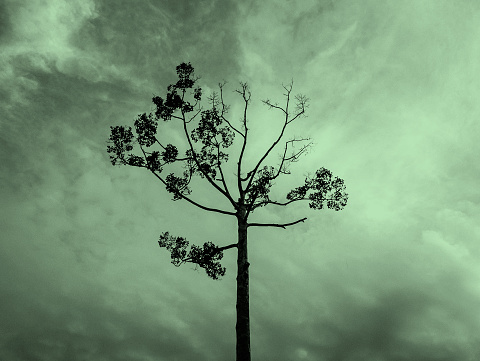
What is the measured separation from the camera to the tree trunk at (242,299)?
9922 millimetres

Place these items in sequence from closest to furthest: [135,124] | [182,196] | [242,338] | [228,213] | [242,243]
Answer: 1. [242,338]
2. [242,243]
3. [228,213]
4. [182,196]
5. [135,124]

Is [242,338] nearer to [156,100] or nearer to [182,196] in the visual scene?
[182,196]

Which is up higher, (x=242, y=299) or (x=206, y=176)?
(x=206, y=176)

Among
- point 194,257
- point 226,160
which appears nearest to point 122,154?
point 226,160

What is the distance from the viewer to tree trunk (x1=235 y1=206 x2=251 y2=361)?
9922mm

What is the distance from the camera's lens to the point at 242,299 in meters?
11.0

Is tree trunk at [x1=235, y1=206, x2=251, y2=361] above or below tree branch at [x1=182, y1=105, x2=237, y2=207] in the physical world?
below

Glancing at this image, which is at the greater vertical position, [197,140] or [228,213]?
[197,140]

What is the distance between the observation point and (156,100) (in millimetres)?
16297

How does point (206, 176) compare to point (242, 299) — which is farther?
point (206, 176)

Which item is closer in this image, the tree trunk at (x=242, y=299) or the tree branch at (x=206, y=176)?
the tree trunk at (x=242, y=299)

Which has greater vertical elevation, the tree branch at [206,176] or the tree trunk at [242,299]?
the tree branch at [206,176]

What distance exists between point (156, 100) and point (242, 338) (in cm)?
1120

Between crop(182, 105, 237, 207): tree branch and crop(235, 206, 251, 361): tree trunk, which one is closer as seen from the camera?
crop(235, 206, 251, 361): tree trunk
